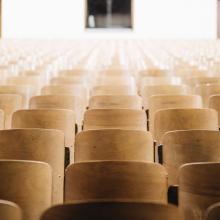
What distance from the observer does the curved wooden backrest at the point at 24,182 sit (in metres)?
1.93

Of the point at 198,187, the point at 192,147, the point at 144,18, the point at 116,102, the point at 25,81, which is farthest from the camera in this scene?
the point at 144,18

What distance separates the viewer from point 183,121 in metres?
3.13

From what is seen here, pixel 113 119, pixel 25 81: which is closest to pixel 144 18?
pixel 25 81

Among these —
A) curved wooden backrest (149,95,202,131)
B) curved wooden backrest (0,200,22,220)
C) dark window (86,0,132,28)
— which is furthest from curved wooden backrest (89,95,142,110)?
dark window (86,0,132,28)

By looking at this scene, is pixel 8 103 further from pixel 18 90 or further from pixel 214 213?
pixel 214 213

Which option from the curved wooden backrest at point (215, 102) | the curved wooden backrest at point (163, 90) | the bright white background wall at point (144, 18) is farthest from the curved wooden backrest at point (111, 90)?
the bright white background wall at point (144, 18)

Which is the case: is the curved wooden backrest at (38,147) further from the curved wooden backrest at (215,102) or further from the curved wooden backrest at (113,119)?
the curved wooden backrest at (215,102)

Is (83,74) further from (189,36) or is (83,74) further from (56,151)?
(189,36)

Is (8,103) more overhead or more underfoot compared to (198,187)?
more overhead

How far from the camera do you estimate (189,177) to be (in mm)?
1938

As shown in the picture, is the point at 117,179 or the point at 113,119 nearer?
the point at 117,179

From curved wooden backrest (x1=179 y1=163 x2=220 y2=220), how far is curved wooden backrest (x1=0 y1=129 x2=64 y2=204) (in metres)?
0.80

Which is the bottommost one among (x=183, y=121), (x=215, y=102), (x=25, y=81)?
(x=183, y=121)

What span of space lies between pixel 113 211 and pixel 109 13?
25978 millimetres
